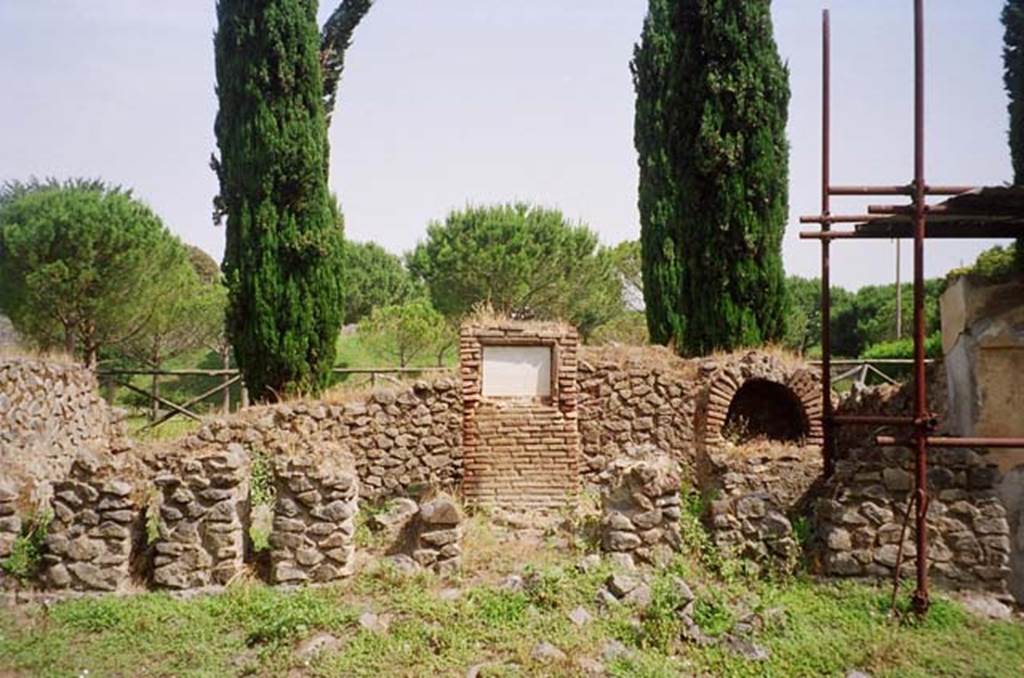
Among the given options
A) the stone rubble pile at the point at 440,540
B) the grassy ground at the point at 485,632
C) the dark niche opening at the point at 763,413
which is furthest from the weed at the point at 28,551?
the dark niche opening at the point at 763,413

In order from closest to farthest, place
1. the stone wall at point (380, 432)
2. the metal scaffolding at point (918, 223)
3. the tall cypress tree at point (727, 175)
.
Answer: the metal scaffolding at point (918, 223)
the stone wall at point (380, 432)
the tall cypress tree at point (727, 175)

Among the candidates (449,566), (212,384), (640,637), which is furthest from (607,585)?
(212,384)

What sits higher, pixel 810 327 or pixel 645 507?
pixel 810 327

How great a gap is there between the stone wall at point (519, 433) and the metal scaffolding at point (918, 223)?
3677 mm

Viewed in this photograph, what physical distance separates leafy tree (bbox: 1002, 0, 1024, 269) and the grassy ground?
812 centimetres

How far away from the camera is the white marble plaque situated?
1117 cm

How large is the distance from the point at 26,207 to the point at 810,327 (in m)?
32.1

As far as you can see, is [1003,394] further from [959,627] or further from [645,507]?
[645,507]

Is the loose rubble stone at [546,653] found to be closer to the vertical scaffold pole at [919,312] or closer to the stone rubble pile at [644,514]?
the stone rubble pile at [644,514]

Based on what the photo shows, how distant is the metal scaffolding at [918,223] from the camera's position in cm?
718

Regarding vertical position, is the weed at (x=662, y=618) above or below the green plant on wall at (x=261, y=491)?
below

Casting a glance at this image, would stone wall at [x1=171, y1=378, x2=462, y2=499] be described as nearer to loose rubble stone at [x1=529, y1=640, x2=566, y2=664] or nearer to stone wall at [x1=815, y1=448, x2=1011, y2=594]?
loose rubble stone at [x1=529, y1=640, x2=566, y2=664]

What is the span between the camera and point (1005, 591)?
294 inches

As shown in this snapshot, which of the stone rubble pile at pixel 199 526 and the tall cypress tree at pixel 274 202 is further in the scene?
the tall cypress tree at pixel 274 202
